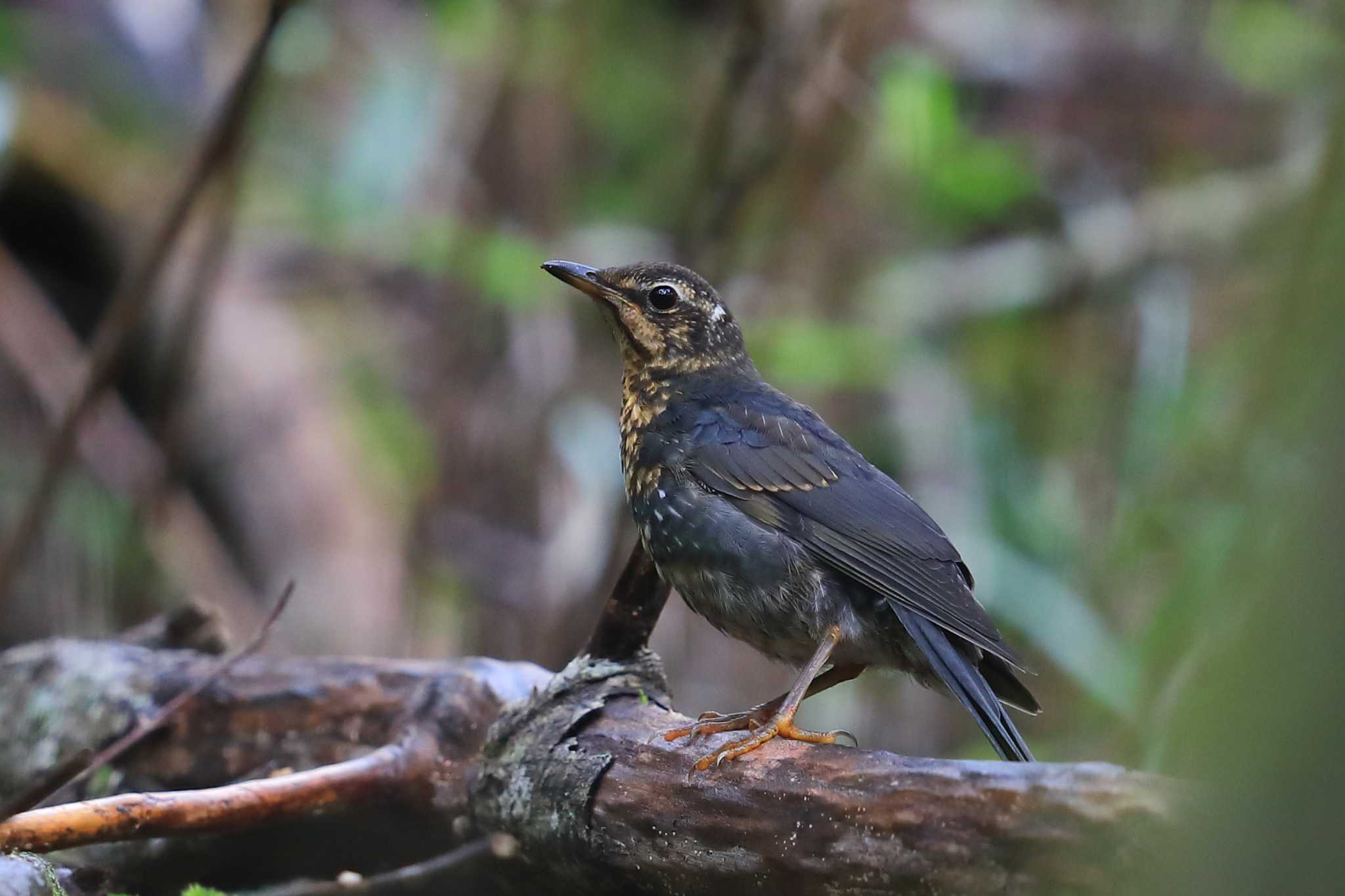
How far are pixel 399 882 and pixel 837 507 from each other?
4.59 ft

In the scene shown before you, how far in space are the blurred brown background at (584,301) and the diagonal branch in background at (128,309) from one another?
627mm

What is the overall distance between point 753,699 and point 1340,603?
5.20 meters

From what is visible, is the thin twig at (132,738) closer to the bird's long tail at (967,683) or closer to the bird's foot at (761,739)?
the bird's foot at (761,739)

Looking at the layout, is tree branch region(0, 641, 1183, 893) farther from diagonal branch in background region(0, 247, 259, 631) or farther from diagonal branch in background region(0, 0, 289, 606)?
diagonal branch in background region(0, 247, 259, 631)

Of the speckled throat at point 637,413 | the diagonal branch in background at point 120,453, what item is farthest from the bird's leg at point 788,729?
the diagonal branch in background at point 120,453

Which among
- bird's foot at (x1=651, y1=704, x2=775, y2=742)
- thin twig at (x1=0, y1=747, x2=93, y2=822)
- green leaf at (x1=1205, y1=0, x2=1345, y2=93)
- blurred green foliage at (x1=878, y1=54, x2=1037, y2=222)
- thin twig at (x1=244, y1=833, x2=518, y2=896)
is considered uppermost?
green leaf at (x1=1205, y1=0, x2=1345, y2=93)

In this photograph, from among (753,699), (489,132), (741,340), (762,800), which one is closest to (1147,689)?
(762,800)

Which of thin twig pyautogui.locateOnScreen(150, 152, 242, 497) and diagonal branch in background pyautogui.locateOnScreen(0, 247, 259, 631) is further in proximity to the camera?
diagonal branch in background pyautogui.locateOnScreen(0, 247, 259, 631)

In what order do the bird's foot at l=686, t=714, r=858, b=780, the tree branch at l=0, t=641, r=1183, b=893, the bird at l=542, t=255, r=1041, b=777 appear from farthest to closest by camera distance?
1. the bird at l=542, t=255, r=1041, b=777
2. the bird's foot at l=686, t=714, r=858, b=780
3. the tree branch at l=0, t=641, r=1183, b=893

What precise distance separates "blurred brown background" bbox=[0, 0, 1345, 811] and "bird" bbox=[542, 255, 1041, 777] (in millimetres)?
1990

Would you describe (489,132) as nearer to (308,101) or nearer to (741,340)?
(308,101)

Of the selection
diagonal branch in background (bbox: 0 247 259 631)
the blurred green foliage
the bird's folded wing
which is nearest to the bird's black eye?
the bird's folded wing

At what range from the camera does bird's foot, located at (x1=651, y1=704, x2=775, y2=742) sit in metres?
2.74

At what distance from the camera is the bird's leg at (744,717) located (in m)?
2.75
